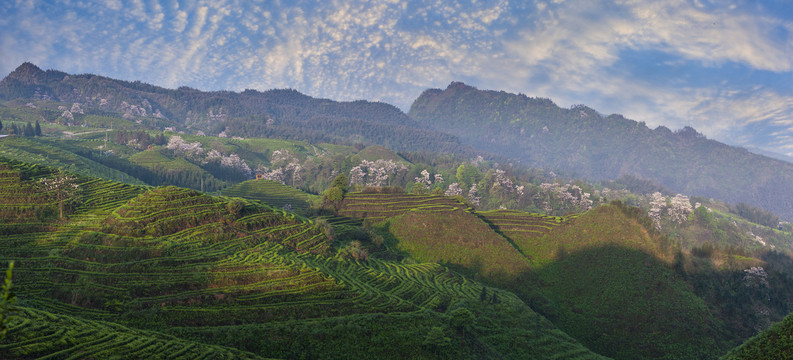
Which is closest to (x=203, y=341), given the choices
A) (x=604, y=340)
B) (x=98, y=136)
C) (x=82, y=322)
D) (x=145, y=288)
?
(x=82, y=322)

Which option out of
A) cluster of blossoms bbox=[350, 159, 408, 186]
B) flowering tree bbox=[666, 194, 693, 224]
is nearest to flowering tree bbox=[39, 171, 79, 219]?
cluster of blossoms bbox=[350, 159, 408, 186]

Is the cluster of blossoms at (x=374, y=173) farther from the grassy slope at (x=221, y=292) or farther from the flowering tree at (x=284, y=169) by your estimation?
the grassy slope at (x=221, y=292)

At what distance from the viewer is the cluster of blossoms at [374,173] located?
155500 mm

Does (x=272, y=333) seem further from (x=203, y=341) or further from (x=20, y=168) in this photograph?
(x=20, y=168)

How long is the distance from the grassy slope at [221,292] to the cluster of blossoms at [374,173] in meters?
106

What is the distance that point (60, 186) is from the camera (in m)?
42.1

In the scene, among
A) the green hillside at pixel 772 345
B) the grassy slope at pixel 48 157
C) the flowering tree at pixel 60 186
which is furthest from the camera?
the grassy slope at pixel 48 157

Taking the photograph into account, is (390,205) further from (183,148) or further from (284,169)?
(183,148)

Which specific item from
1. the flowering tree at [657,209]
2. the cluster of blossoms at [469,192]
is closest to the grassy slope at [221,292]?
the cluster of blossoms at [469,192]

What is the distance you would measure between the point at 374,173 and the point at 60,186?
122m

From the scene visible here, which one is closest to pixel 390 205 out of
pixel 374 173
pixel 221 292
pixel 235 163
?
pixel 221 292

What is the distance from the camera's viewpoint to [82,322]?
24.0 metres

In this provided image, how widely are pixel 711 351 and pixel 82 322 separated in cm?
5899

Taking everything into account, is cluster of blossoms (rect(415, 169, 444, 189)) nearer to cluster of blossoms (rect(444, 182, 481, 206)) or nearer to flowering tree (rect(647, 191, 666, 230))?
cluster of blossoms (rect(444, 182, 481, 206))
